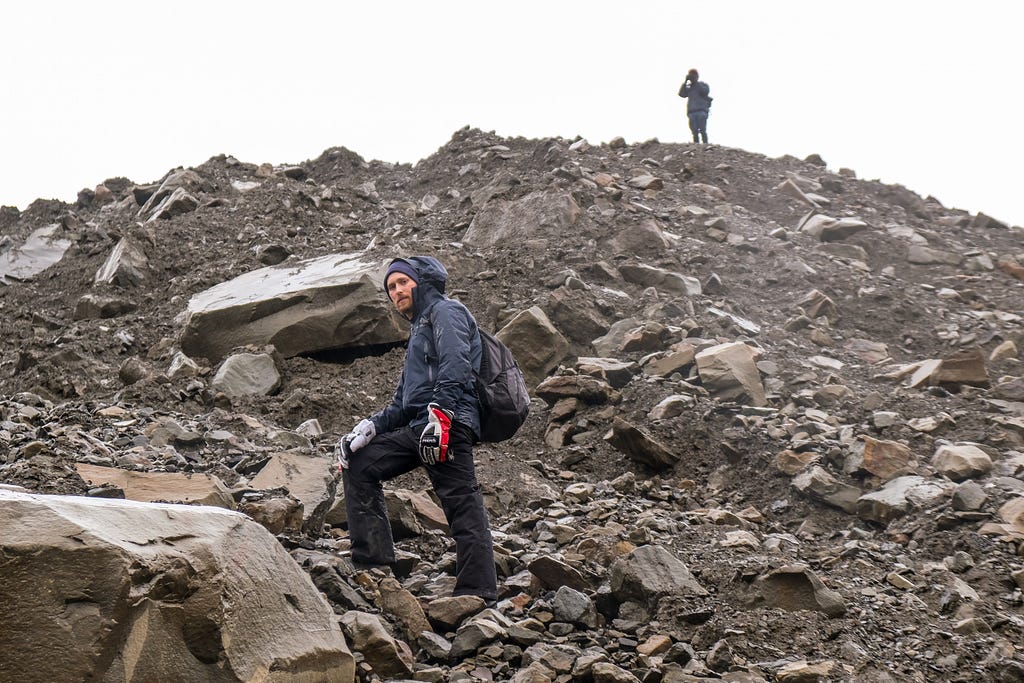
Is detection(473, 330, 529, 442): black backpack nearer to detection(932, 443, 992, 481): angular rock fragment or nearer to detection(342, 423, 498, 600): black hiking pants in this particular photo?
detection(342, 423, 498, 600): black hiking pants

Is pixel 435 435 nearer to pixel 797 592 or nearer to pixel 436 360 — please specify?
pixel 436 360

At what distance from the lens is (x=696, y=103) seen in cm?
1948

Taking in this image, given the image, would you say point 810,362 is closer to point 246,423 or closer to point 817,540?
point 817,540

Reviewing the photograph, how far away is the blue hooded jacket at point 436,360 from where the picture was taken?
4781 millimetres

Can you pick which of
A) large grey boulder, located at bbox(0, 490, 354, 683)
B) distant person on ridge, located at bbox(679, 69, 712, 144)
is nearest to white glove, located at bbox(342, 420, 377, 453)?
large grey boulder, located at bbox(0, 490, 354, 683)

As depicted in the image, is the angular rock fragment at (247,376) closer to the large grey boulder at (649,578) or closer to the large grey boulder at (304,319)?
the large grey boulder at (304,319)

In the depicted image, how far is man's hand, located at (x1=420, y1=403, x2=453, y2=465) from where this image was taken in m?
4.66

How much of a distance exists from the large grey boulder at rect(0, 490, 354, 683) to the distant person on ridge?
17.2 m

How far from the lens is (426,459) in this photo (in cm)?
472

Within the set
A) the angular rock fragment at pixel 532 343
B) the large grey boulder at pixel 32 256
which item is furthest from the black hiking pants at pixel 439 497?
the large grey boulder at pixel 32 256

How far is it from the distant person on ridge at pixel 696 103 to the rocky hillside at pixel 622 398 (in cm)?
221

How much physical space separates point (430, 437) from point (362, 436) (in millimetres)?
434

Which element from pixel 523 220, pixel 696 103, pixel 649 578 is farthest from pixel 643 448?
pixel 696 103

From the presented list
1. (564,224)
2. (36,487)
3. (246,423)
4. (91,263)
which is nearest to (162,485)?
(36,487)
